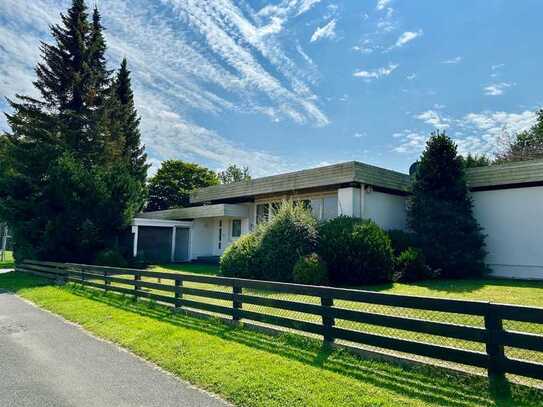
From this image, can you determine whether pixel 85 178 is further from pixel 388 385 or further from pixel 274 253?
pixel 388 385

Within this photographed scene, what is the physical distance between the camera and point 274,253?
12219 millimetres

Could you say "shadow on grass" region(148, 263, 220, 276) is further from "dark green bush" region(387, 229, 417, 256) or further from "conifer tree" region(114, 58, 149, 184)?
"conifer tree" region(114, 58, 149, 184)

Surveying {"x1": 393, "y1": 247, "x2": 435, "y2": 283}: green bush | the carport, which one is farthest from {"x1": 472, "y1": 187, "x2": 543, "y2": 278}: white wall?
the carport

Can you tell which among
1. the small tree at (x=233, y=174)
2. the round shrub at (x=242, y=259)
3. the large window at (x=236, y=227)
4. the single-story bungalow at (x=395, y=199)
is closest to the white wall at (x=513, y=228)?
the single-story bungalow at (x=395, y=199)

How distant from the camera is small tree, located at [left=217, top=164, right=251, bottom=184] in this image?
57.8 metres

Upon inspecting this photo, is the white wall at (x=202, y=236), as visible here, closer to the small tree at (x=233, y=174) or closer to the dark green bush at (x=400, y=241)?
the dark green bush at (x=400, y=241)

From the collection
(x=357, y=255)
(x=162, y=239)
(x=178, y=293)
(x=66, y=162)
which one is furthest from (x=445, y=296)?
(x=162, y=239)

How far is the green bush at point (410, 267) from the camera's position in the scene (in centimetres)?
1241

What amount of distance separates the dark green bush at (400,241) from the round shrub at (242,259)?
5.03 metres

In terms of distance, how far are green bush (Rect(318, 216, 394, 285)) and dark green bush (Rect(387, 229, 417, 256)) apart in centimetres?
185

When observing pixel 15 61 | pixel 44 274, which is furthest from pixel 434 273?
pixel 15 61

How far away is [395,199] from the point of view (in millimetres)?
16703

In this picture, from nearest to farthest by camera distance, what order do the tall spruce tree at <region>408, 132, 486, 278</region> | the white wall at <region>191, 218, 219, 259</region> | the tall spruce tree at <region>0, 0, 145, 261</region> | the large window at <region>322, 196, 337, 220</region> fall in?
the tall spruce tree at <region>408, 132, 486, 278</region> → the large window at <region>322, 196, 337, 220</region> → the tall spruce tree at <region>0, 0, 145, 261</region> → the white wall at <region>191, 218, 219, 259</region>

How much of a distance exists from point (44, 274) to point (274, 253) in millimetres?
10033
